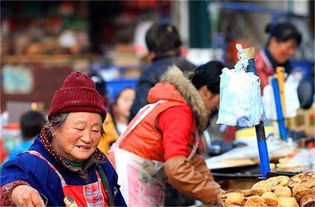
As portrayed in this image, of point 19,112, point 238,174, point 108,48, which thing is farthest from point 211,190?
point 108,48

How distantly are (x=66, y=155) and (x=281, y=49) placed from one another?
401 cm

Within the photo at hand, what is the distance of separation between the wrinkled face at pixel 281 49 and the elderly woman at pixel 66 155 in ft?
12.5

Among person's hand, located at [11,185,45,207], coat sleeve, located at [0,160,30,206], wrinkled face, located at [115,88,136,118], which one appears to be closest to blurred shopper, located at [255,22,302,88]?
wrinkled face, located at [115,88,136,118]

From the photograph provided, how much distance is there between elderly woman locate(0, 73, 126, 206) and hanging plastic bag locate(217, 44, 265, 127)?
0.67 m

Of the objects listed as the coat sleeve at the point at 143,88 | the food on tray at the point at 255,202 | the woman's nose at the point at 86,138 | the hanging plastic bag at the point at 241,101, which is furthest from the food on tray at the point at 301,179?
the coat sleeve at the point at 143,88

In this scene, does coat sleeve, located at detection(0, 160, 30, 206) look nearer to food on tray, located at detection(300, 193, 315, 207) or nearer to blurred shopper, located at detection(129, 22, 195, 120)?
food on tray, located at detection(300, 193, 315, 207)

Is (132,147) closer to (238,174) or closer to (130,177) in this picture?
(130,177)

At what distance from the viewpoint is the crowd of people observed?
3.65 metres

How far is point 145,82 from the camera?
20.5ft

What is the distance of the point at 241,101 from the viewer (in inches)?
154

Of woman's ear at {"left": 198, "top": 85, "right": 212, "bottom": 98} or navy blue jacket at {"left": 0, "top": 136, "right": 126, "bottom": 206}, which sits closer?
navy blue jacket at {"left": 0, "top": 136, "right": 126, "bottom": 206}

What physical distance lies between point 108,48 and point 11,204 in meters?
13.1

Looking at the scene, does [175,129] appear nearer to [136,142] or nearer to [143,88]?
[136,142]

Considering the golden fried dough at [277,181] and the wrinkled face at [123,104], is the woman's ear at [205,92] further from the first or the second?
the wrinkled face at [123,104]
